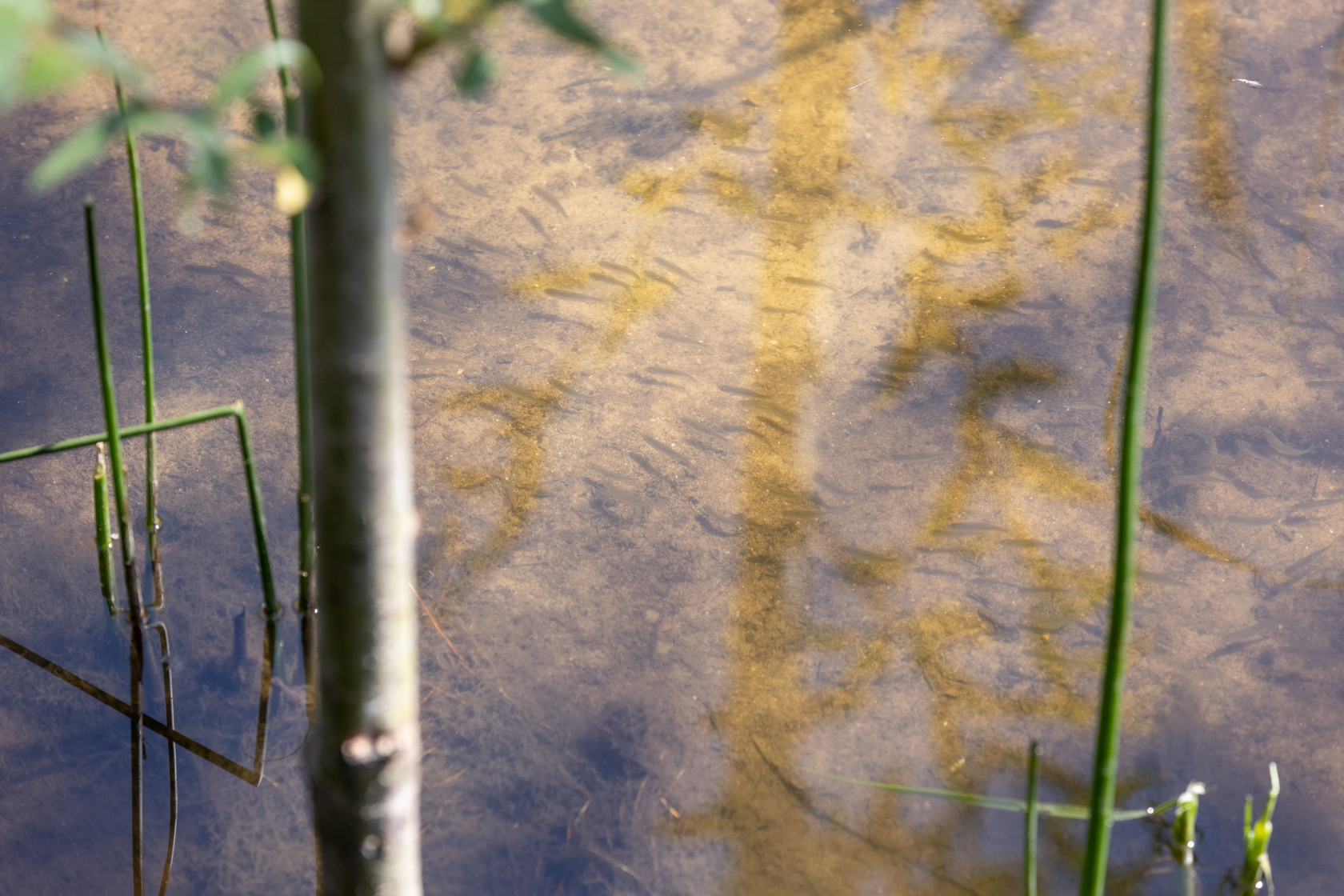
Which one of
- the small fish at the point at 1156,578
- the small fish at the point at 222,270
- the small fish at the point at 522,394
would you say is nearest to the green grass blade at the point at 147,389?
the small fish at the point at 222,270

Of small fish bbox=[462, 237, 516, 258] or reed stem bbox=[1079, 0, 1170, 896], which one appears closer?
reed stem bbox=[1079, 0, 1170, 896]

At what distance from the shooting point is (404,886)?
76cm

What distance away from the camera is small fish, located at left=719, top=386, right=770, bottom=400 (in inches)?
67.4

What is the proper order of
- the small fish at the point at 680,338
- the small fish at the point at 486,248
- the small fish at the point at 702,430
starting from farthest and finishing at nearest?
the small fish at the point at 486,248 < the small fish at the point at 680,338 < the small fish at the point at 702,430

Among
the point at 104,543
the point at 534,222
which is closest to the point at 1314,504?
the point at 534,222

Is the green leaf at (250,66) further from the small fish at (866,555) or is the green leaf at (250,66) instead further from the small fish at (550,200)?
the small fish at (550,200)

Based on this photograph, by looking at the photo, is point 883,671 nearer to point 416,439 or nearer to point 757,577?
point 757,577

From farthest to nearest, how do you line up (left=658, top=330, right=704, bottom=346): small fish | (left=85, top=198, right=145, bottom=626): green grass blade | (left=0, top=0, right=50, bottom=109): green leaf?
(left=658, top=330, right=704, bottom=346): small fish
(left=85, top=198, right=145, bottom=626): green grass blade
(left=0, top=0, right=50, bottom=109): green leaf

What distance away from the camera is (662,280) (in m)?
1.87

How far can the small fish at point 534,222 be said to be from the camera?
1.93 m

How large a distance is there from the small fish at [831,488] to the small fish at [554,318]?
1.46 feet

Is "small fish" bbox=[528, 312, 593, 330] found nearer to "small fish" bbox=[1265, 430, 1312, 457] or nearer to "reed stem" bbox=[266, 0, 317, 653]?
"reed stem" bbox=[266, 0, 317, 653]

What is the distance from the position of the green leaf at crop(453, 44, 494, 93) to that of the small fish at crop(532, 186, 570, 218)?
1497 mm

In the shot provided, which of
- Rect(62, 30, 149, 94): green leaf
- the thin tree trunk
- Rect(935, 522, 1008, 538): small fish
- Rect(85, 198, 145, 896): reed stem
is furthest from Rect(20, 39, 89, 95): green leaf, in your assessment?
Rect(935, 522, 1008, 538): small fish
